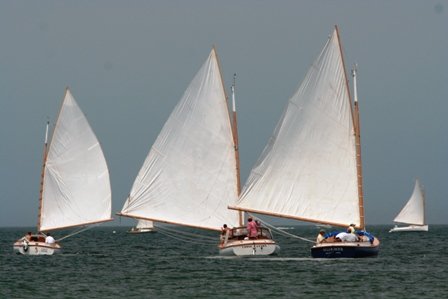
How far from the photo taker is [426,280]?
58.6 meters

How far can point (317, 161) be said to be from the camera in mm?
69625

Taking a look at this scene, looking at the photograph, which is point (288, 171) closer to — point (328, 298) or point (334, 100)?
point (334, 100)

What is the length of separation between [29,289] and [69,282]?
12.7 ft

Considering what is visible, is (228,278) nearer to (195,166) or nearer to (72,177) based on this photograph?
(195,166)

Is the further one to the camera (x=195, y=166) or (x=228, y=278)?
(x=195, y=166)

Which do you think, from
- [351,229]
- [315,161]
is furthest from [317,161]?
[351,229]

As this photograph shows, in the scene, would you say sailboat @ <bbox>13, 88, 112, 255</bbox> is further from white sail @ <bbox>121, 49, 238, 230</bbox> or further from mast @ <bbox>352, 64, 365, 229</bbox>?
mast @ <bbox>352, 64, 365, 229</bbox>

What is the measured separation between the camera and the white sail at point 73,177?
91.6 metres

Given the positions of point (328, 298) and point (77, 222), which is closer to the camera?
point (328, 298)

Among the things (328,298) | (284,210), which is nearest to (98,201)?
(284,210)

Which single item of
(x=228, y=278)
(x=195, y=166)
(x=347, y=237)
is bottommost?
(x=228, y=278)

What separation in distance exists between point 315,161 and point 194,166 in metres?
11.3

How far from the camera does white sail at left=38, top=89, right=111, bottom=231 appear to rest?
91625 millimetres

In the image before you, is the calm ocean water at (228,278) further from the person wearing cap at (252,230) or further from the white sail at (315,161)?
the white sail at (315,161)
